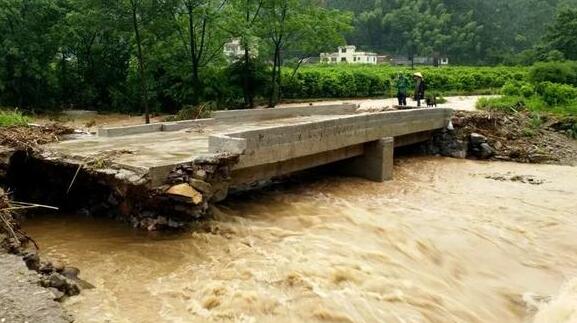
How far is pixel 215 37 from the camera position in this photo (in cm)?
2231

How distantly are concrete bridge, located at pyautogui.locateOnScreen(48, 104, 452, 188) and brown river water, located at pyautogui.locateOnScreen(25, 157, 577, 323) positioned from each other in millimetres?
1033

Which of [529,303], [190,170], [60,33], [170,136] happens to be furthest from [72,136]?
[60,33]

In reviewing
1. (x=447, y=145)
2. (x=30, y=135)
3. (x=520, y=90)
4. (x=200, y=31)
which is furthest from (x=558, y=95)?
(x=30, y=135)

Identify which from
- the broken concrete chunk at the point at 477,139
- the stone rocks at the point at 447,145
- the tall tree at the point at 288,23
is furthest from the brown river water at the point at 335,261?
the tall tree at the point at 288,23

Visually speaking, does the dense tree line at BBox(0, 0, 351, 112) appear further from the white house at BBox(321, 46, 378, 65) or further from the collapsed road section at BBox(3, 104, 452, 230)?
the white house at BBox(321, 46, 378, 65)

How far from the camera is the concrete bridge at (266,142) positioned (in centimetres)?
1007

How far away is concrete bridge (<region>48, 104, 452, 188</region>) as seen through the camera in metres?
10.1

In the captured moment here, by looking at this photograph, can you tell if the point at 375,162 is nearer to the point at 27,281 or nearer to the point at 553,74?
the point at 27,281

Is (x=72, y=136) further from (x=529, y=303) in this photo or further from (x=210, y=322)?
(x=529, y=303)

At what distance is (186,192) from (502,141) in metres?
13.5

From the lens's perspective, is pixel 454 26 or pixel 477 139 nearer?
pixel 477 139

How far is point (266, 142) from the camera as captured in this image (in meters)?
11.0

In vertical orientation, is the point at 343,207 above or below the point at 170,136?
below

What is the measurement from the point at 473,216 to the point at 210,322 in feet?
24.0
